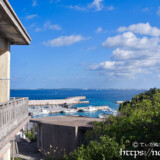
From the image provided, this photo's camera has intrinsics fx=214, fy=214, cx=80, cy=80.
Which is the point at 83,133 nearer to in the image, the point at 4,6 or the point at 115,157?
the point at 115,157

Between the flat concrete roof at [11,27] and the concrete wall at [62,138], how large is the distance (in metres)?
4.92

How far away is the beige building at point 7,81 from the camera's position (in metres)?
4.99

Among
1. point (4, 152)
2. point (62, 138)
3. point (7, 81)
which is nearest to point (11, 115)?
point (4, 152)

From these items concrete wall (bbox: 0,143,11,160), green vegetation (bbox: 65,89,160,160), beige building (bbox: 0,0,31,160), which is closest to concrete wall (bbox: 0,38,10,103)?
beige building (bbox: 0,0,31,160)

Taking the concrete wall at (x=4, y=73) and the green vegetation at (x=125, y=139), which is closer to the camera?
the green vegetation at (x=125, y=139)

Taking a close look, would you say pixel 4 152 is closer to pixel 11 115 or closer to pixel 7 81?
pixel 11 115

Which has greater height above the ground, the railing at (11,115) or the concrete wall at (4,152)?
the railing at (11,115)

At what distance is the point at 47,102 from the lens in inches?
3780

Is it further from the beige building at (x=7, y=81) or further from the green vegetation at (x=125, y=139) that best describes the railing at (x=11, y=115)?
the green vegetation at (x=125, y=139)

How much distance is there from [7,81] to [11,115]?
2.25m

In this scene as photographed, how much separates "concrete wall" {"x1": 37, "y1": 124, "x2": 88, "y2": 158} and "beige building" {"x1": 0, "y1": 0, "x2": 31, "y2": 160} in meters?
3.47

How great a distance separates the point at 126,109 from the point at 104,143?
3223mm

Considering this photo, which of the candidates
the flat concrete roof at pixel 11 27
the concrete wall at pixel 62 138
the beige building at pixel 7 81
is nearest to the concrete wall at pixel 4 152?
→ the beige building at pixel 7 81

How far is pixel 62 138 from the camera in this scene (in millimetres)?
10719
